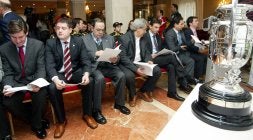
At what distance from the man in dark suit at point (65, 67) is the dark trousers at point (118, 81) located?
1.27ft

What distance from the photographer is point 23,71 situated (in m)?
2.69

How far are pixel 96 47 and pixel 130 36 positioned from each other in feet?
1.89

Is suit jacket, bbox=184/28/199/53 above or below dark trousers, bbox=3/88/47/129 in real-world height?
above

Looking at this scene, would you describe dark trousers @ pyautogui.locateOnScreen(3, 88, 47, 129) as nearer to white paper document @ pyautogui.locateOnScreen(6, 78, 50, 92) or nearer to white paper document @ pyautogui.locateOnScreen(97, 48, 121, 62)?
white paper document @ pyautogui.locateOnScreen(6, 78, 50, 92)

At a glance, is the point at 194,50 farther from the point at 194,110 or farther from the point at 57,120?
the point at 194,110

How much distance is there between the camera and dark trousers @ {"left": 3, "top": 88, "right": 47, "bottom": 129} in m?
2.49

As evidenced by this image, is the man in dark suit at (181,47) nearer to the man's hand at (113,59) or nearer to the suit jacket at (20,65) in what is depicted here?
the man's hand at (113,59)

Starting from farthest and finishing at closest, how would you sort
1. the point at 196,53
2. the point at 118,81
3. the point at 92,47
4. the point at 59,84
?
the point at 196,53
the point at 92,47
the point at 118,81
the point at 59,84

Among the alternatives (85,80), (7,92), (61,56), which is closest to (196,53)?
(85,80)

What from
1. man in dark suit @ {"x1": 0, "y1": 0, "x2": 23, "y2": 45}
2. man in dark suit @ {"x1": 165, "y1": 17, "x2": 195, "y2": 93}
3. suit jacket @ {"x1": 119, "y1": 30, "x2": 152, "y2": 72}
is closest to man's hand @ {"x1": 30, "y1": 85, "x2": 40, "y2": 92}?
man in dark suit @ {"x1": 0, "y1": 0, "x2": 23, "y2": 45}

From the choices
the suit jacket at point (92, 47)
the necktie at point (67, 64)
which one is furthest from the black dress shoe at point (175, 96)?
the necktie at point (67, 64)

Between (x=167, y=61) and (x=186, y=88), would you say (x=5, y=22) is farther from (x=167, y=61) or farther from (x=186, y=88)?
(x=186, y=88)

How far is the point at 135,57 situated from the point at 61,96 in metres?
1.40

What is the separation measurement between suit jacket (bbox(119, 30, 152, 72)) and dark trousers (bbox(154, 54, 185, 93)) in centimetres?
25
